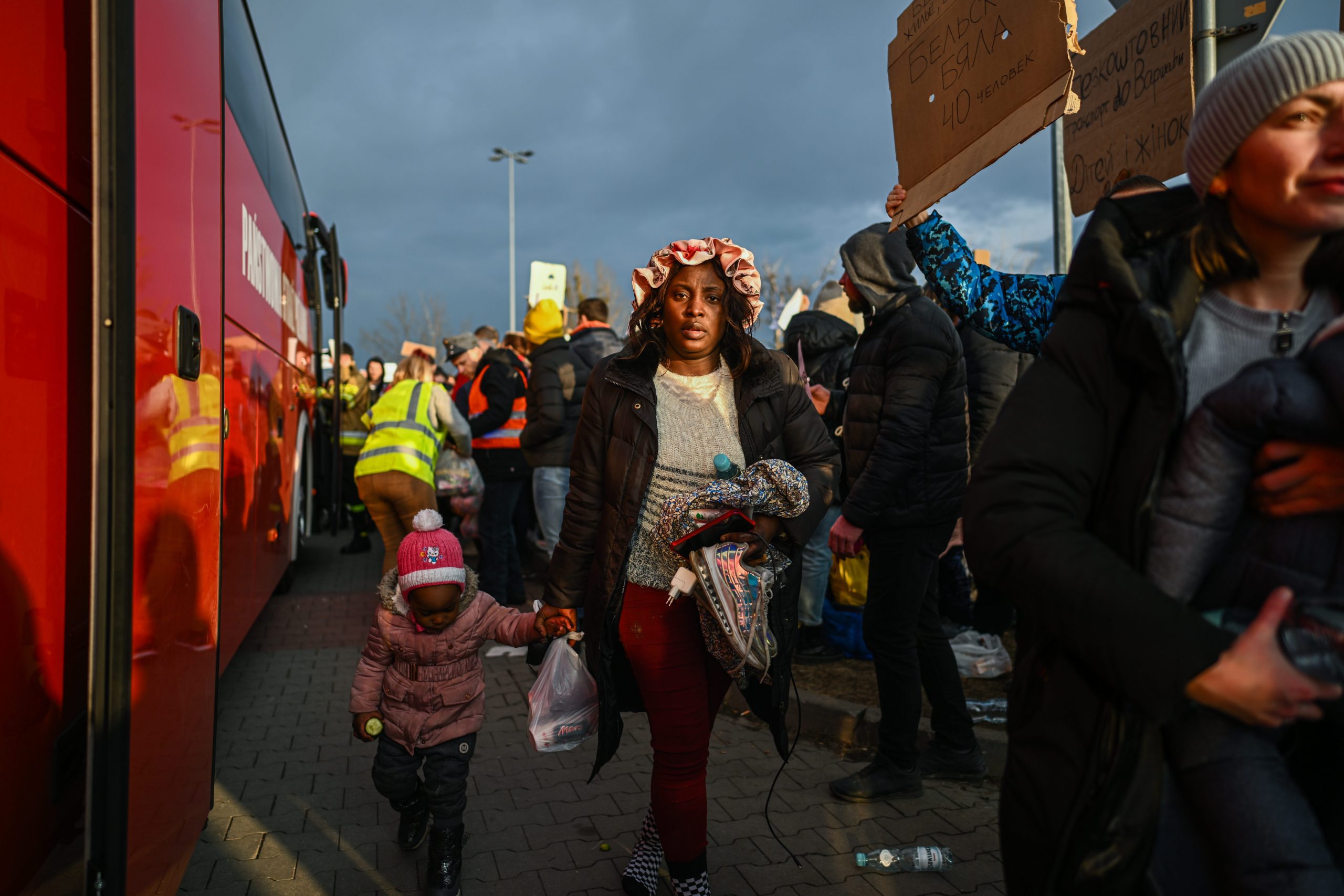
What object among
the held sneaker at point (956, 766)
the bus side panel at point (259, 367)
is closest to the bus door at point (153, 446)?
the bus side panel at point (259, 367)

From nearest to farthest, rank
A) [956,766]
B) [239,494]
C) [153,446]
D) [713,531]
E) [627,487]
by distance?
[153,446] < [713,531] < [627,487] < [956,766] < [239,494]

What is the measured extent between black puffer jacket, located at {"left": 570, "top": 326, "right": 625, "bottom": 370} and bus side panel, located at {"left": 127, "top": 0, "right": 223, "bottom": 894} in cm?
365

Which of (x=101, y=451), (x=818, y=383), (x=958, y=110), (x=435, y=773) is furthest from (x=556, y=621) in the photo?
(x=818, y=383)

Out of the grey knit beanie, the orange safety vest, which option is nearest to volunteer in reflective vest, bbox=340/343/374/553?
the orange safety vest

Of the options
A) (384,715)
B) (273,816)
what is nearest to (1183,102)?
(384,715)

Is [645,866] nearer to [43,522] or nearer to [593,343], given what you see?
[43,522]

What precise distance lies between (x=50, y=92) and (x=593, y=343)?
4776 mm

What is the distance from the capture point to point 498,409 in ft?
22.8

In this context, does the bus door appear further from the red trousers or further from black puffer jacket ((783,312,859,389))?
black puffer jacket ((783,312,859,389))

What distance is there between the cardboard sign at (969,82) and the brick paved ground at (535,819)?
86.6 inches

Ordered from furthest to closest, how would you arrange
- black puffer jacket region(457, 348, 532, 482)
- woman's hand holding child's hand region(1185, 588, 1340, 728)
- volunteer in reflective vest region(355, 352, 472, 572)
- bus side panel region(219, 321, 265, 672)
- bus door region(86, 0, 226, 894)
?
black puffer jacket region(457, 348, 532, 482) < volunteer in reflective vest region(355, 352, 472, 572) < bus side panel region(219, 321, 265, 672) < bus door region(86, 0, 226, 894) < woman's hand holding child's hand region(1185, 588, 1340, 728)

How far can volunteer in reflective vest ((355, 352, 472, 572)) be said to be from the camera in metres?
6.19

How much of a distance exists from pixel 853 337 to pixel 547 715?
3.75 metres

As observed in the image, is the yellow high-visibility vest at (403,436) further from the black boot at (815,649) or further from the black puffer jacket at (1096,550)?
the black puffer jacket at (1096,550)
